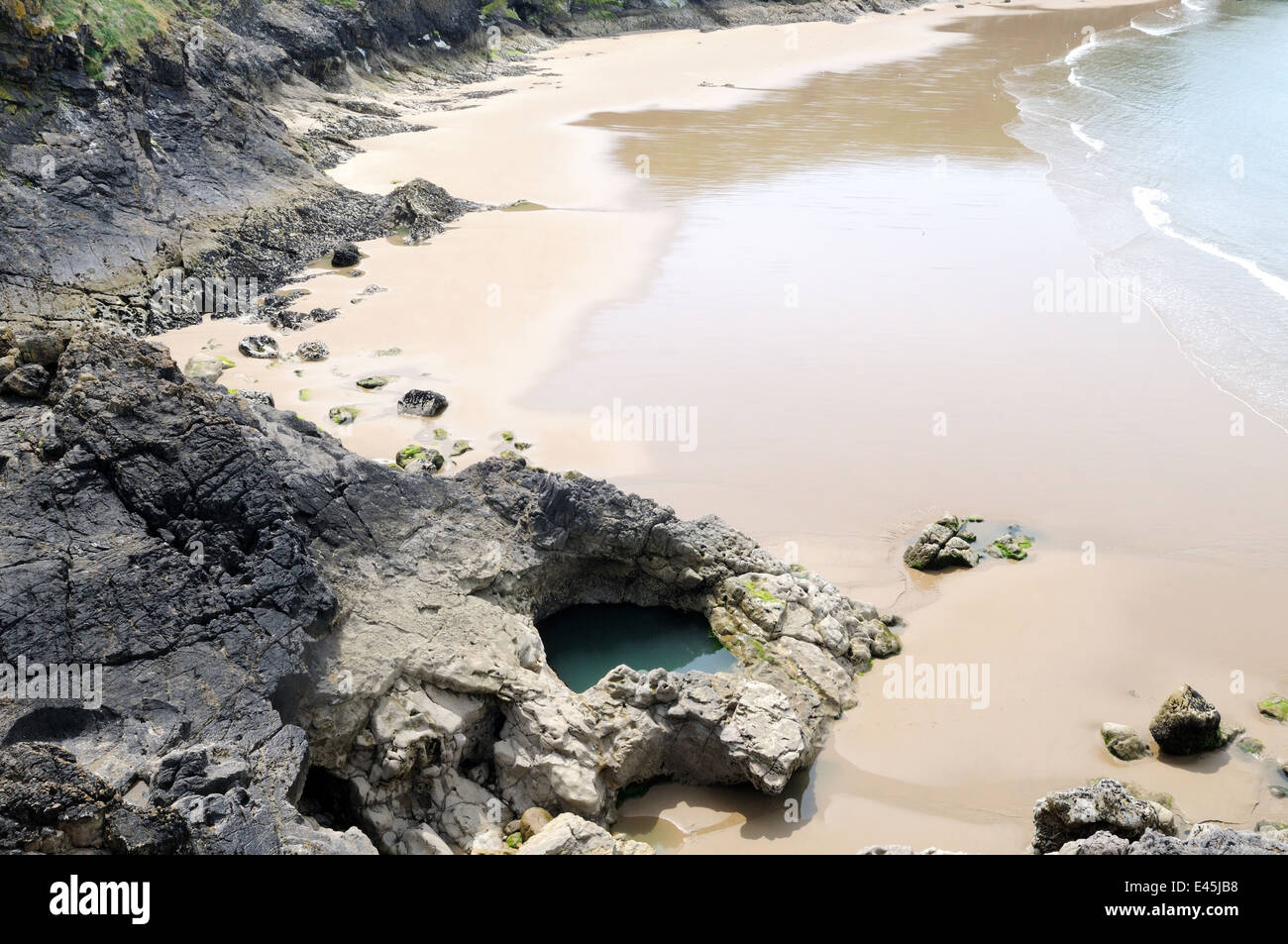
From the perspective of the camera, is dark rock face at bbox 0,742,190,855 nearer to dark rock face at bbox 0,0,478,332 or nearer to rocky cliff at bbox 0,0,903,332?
dark rock face at bbox 0,0,478,332

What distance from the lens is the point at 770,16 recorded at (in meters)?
60.6

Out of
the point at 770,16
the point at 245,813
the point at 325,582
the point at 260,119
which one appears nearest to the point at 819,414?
the point at 325,582

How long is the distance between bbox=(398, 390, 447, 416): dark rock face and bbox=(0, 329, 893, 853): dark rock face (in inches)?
191

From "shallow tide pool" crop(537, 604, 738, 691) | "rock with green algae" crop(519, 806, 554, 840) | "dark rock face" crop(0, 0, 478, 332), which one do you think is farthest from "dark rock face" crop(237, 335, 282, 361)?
"rock with green algae" crop(519, 806, 554, 840)

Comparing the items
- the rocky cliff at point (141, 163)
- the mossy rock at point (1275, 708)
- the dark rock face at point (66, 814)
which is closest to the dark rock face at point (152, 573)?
the dark rock face at point (66, 814)

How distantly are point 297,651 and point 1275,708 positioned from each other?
9.04 m

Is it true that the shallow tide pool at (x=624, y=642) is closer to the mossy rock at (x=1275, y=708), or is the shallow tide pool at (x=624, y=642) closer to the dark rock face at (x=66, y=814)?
the dark rock face at (x=66, y=814)

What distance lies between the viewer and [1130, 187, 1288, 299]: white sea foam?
2075 cm

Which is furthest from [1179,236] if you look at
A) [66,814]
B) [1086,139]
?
[66,814]

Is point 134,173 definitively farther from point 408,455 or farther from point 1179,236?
point 1179,236

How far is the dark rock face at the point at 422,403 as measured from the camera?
600 inches

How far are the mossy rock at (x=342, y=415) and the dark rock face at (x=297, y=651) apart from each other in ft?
15.3

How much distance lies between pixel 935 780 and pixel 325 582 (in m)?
5.57

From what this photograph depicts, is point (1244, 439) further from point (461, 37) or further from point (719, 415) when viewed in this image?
point (461, 37)
